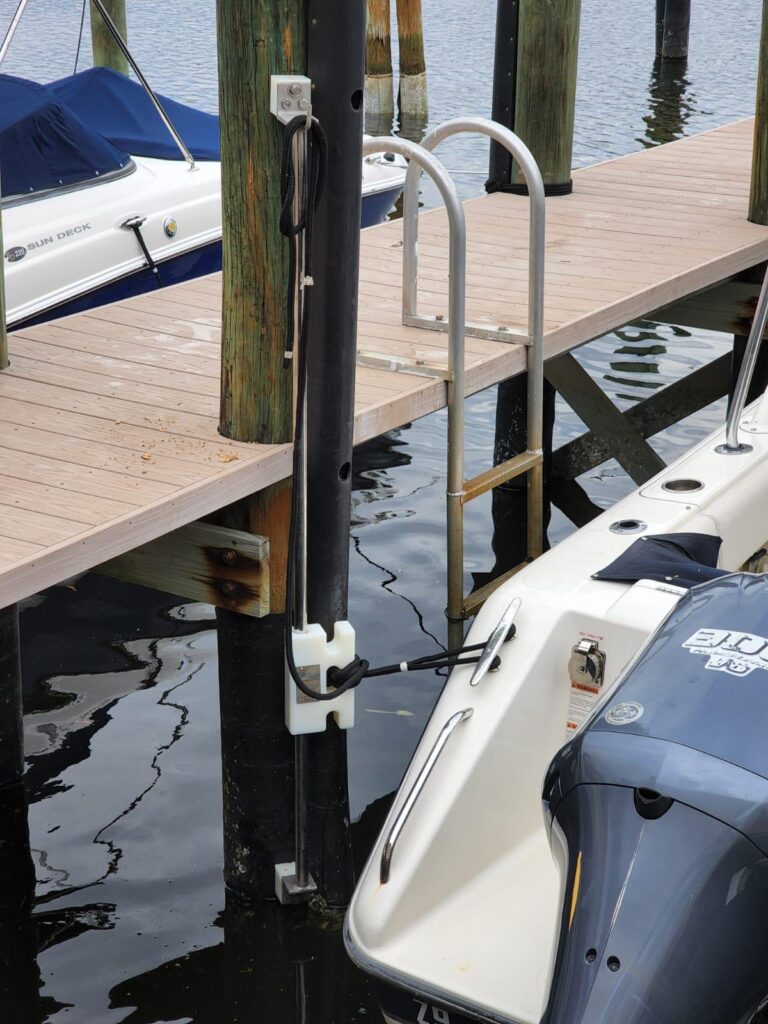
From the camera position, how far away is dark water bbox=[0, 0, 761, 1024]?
3766 millimetres

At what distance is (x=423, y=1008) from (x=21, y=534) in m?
1.32

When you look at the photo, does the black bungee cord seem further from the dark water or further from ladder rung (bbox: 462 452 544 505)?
ladder rung (bbox: 462 452 544 505)

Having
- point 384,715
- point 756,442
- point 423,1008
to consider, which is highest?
point 756,442

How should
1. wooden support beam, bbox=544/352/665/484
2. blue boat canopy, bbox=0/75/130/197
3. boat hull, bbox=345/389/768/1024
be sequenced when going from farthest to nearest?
blue boat canopy, bbox=0/75/130/197 → wooden support beam, bbox=544/352/665/484 → boat hull, bbox=345/389/768/1024

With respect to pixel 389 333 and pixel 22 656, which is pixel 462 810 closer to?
pixel 389 333

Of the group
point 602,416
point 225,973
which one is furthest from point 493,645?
point 602,416

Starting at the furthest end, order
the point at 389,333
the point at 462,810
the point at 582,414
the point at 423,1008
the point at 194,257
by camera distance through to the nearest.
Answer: the point at 194,257 → the point at 582,414 → the point at 389,333 → the point at 462,810 → the point at 423,1008

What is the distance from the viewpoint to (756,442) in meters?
4.43

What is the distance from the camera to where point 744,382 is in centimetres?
420

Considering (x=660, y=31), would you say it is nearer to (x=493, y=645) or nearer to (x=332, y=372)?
(x=332, y=372)

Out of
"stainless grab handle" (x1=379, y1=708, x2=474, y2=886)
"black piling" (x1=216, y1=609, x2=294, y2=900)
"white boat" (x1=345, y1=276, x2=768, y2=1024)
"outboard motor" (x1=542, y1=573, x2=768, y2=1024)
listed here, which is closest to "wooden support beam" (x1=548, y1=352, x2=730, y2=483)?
"white boat" (x1=345, y1=276, x2=768, y2=1024)

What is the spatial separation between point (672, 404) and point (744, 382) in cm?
272

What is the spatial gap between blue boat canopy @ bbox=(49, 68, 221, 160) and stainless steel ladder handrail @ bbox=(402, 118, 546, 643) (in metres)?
3.12

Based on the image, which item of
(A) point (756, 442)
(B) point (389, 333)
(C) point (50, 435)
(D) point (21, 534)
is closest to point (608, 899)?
(D) point (21, 534)
